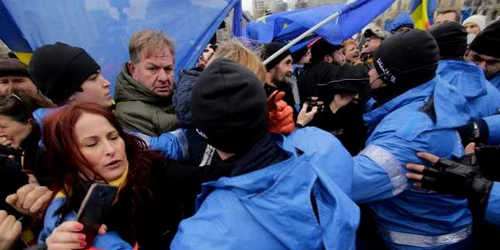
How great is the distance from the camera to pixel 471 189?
1.72m

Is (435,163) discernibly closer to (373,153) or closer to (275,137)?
(373,153)

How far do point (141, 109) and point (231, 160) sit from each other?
0.99 meters

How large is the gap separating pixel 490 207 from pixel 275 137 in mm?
1167

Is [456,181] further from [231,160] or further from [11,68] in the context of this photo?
[11,68]

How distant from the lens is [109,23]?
3094 millimetres

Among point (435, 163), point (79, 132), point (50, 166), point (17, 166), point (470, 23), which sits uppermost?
point (79, 132)

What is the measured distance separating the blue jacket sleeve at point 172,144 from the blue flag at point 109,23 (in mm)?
1470

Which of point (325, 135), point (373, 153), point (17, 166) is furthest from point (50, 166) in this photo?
point (373, 153)

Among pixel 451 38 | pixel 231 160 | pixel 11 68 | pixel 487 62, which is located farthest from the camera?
pixel 487 62

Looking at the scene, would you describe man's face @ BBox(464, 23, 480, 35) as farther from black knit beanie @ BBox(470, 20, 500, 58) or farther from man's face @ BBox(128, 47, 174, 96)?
man's face @ BBox(128, 47, 174, 96)

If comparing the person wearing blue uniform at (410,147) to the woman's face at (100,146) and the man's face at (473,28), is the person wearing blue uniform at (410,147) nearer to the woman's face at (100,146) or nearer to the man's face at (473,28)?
the woman's face at (100,146)

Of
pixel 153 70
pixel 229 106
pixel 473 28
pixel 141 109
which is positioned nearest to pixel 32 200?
pixel 141 109

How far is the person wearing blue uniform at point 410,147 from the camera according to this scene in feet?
5.93

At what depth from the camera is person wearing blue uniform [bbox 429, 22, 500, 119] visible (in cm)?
268
